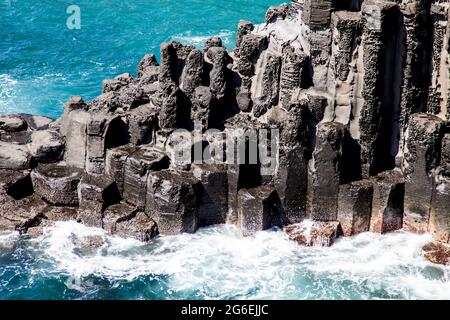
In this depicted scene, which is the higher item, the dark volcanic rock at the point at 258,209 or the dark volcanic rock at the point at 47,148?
the dark volcanic rock at the point at 47,148

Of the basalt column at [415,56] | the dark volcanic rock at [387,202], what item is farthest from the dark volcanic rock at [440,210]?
the basalt column at [415,56]

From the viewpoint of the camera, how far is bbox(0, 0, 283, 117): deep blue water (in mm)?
30719

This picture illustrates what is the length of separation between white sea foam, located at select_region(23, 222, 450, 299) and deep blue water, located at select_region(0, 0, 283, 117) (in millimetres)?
9844

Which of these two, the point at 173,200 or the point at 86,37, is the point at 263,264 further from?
the point at 86,37

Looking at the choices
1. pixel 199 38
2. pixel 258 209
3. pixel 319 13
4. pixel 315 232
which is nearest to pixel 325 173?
pixel 315 232

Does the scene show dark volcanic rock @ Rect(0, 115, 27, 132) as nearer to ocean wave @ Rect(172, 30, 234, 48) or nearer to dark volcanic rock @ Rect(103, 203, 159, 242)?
dark volcanic rock @ Rect(103, 203, 159, 242)

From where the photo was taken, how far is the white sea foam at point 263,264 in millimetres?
18953

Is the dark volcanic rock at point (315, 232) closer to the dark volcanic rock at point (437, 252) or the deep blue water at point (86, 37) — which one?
the dark volcanic rock at point (437, 252)

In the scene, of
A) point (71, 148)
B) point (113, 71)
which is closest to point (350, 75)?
point (71, 148)

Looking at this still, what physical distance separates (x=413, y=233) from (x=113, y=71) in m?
15.6

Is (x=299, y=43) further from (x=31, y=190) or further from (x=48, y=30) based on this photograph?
(x=48, y=30)

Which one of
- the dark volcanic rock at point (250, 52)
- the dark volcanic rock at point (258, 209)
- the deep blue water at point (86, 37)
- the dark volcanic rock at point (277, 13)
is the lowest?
the dark volcanic rock at point (258, 209)

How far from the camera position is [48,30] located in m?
35.9

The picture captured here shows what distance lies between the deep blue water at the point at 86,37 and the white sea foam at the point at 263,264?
9844mm
